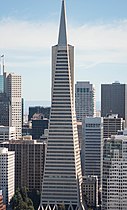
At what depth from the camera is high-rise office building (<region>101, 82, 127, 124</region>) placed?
436ft

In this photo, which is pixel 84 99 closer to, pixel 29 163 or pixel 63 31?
pixel 29 163

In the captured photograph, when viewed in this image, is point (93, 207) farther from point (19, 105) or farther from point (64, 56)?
point (19, 105)

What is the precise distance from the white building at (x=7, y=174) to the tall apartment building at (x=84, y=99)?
54.8 m

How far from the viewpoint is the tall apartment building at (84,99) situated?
135125 mm

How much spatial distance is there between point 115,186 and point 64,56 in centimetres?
1742

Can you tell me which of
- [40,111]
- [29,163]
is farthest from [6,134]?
[40,111]

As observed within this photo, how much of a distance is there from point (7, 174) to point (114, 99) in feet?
191

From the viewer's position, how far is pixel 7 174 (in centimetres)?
7856

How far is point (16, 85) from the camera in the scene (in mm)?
135125

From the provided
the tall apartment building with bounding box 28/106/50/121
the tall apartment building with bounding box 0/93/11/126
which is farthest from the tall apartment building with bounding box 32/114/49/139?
the tall apartment building with bounding box 28/106/50/121

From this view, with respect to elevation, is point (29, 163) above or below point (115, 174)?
below

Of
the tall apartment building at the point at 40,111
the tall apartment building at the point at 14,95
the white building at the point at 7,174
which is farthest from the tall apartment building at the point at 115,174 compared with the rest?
the tall apartment building at the point at 40,111

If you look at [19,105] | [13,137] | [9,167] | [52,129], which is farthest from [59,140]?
[19,105]

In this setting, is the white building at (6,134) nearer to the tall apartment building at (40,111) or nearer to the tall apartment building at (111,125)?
the tall apartment building at (111,125)
